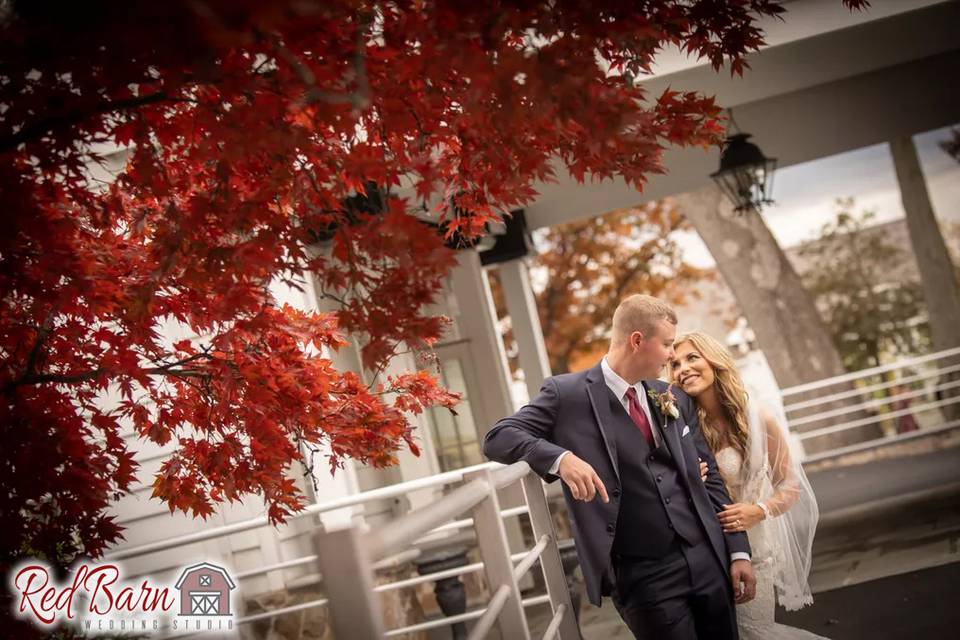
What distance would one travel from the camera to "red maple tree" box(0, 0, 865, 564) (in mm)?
2215

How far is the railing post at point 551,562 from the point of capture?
3.51 meters

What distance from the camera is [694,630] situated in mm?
3227

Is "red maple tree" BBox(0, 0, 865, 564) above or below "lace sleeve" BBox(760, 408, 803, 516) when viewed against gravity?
above

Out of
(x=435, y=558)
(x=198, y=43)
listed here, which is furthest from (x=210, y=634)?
(x=198, y=43)

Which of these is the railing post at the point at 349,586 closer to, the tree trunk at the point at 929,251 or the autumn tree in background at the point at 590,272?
the tree trunk at the point at 929,251

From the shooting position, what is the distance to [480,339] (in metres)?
8.69

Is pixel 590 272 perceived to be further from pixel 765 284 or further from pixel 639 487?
pixel 639 487

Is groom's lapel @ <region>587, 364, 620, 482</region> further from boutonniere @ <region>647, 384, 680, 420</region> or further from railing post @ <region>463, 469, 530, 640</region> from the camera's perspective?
railing post @ <region>463, 469, 530, 640</region>

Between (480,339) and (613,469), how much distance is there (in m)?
5.48

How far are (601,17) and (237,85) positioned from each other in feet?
3.31

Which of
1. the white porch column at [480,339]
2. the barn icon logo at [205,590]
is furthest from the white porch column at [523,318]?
the barn icon logo at [205,590]

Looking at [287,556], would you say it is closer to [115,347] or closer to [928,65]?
[115,347]

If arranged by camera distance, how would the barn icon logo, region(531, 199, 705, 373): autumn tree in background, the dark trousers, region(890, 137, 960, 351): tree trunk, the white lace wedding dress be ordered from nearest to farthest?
1. the dark trousers
2. the white lace wedding dress
3. the barn icon logo
4. region(890, 137, 960, 351): tree trunk
5. region(531, 199, 705, 373): autumn tree in background

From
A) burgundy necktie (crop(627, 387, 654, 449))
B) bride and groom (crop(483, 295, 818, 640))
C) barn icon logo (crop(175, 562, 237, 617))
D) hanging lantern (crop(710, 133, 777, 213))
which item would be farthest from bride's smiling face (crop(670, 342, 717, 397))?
hanging lantern (crop(710, 133, 777, 213))
